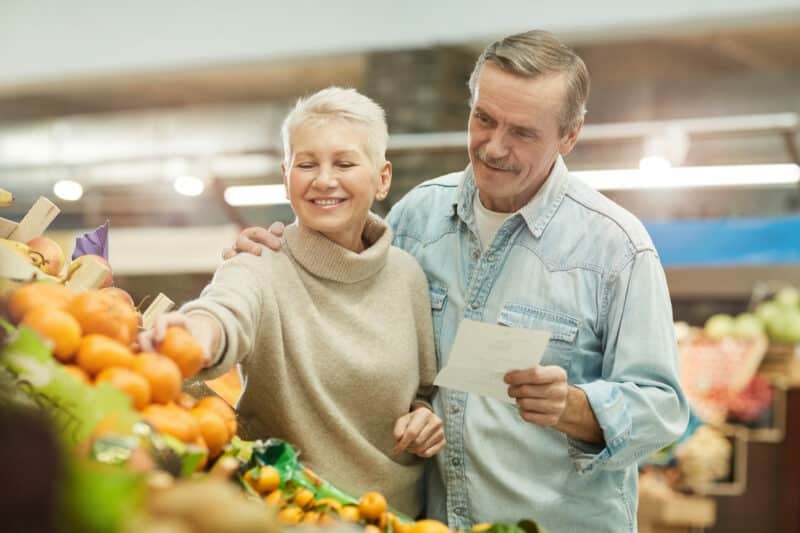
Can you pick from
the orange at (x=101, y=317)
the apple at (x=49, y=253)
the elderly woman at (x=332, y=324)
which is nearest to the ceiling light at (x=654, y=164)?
the elderly woman at (x=332, y=324)

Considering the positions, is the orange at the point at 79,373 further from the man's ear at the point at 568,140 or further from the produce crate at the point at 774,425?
the produce crate at the point at 774,425

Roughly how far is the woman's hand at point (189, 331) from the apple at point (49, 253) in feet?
1.56

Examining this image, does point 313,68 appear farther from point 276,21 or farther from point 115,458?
point 115,458

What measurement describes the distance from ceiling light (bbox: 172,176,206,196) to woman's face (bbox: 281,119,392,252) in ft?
9.62

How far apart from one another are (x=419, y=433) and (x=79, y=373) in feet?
2.44

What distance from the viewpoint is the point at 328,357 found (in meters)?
1.84

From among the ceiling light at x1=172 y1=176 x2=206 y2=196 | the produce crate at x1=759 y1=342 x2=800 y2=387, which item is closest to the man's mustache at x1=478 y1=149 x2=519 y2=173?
the ceiling light at x1=172 y1=176 x2=206 y2=196

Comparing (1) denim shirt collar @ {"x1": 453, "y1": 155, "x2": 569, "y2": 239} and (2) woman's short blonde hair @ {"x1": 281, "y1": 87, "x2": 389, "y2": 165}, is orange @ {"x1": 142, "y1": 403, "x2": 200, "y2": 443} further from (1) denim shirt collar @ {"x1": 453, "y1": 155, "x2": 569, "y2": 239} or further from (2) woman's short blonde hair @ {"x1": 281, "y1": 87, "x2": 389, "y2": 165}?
(1) denim shirt collar @ {"x1": 453, "y1": 155, "x2": 569, "y2": 239}

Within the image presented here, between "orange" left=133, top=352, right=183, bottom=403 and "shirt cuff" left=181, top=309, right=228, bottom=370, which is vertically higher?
"shirt cuff" left=181, top=309, right=228, bottom=370

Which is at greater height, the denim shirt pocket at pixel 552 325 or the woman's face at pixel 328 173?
the woman's face at pixel 328 173

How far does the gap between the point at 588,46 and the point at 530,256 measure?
579cm

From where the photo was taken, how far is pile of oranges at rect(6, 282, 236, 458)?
4.41 ft

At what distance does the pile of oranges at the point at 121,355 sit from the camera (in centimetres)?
134

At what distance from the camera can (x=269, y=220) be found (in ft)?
28.8
